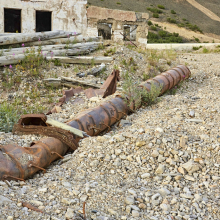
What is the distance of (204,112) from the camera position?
4309 millimetres

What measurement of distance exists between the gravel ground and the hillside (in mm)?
32642

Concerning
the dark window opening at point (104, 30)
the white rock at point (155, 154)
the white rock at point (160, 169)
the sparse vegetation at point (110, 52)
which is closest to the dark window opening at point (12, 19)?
the dark window opening at point (104, 30)

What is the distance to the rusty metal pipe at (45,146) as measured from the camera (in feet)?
8.26

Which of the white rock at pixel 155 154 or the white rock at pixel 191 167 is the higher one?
the white rock at pixel 155 154

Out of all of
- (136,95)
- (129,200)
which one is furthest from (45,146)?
(136,95)

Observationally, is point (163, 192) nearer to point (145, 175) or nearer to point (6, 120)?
point (145, 175)

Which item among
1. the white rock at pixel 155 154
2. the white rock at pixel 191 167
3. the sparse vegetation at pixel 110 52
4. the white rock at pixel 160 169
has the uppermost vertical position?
the sparse vegetation at pixel 110 52

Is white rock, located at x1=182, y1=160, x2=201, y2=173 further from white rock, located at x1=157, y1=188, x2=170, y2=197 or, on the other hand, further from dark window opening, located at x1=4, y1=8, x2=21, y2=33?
dark window opening, located at x1=4, y1=8, x2=21, y2=33

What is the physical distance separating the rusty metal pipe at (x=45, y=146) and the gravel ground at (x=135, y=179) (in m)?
0.11

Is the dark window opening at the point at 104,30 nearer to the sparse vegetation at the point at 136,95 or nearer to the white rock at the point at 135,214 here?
the sparse vegetation at the point at 136,95

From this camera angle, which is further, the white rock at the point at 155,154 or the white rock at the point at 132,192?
the white rock at the point at 155,154

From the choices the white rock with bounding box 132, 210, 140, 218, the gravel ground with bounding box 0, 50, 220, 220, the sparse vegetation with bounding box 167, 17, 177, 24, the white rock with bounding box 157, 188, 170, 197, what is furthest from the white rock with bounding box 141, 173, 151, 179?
the sparse vegetation with bounding box 167, 17, 177, 24

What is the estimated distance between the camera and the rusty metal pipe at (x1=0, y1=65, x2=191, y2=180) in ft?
8.26

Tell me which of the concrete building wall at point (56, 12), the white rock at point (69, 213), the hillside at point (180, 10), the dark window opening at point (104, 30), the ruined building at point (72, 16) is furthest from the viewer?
the hillside at point (180, 10)
